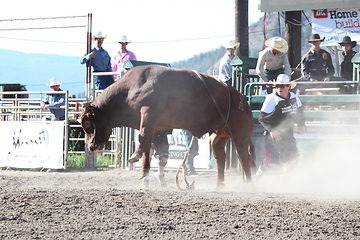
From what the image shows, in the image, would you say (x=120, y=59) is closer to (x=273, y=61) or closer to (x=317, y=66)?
(x=273, y=61)

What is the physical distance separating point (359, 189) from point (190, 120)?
308 centimetres

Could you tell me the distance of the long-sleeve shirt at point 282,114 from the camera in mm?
7047

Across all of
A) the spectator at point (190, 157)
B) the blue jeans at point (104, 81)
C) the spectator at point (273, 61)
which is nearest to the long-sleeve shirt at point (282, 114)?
the spectator at point (273, 61)

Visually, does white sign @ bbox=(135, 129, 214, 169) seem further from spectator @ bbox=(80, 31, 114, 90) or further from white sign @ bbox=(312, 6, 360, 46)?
white sign @ bbox=(312, 6, 360, 46)

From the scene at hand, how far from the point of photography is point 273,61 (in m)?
8.73

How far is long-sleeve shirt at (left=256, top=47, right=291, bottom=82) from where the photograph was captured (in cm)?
865

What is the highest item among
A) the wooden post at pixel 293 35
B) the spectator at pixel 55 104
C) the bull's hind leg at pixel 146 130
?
the wooden post at pixel 293 35

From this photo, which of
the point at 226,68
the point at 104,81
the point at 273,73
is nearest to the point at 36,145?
the point at 104,81

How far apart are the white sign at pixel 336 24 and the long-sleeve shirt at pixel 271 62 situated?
5306 millimetres

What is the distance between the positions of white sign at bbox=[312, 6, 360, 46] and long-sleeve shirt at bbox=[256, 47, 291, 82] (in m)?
5.31

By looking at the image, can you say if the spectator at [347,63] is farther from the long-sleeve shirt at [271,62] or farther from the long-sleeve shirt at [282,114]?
the long-sleeve shirt at [282,114]

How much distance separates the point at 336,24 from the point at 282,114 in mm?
7445

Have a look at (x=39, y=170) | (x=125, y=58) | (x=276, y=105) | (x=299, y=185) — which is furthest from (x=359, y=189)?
(x=39, y=170)

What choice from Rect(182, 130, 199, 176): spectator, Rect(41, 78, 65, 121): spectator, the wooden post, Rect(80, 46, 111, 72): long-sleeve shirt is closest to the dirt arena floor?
Rect(182, 130, 199, 176): spectator
